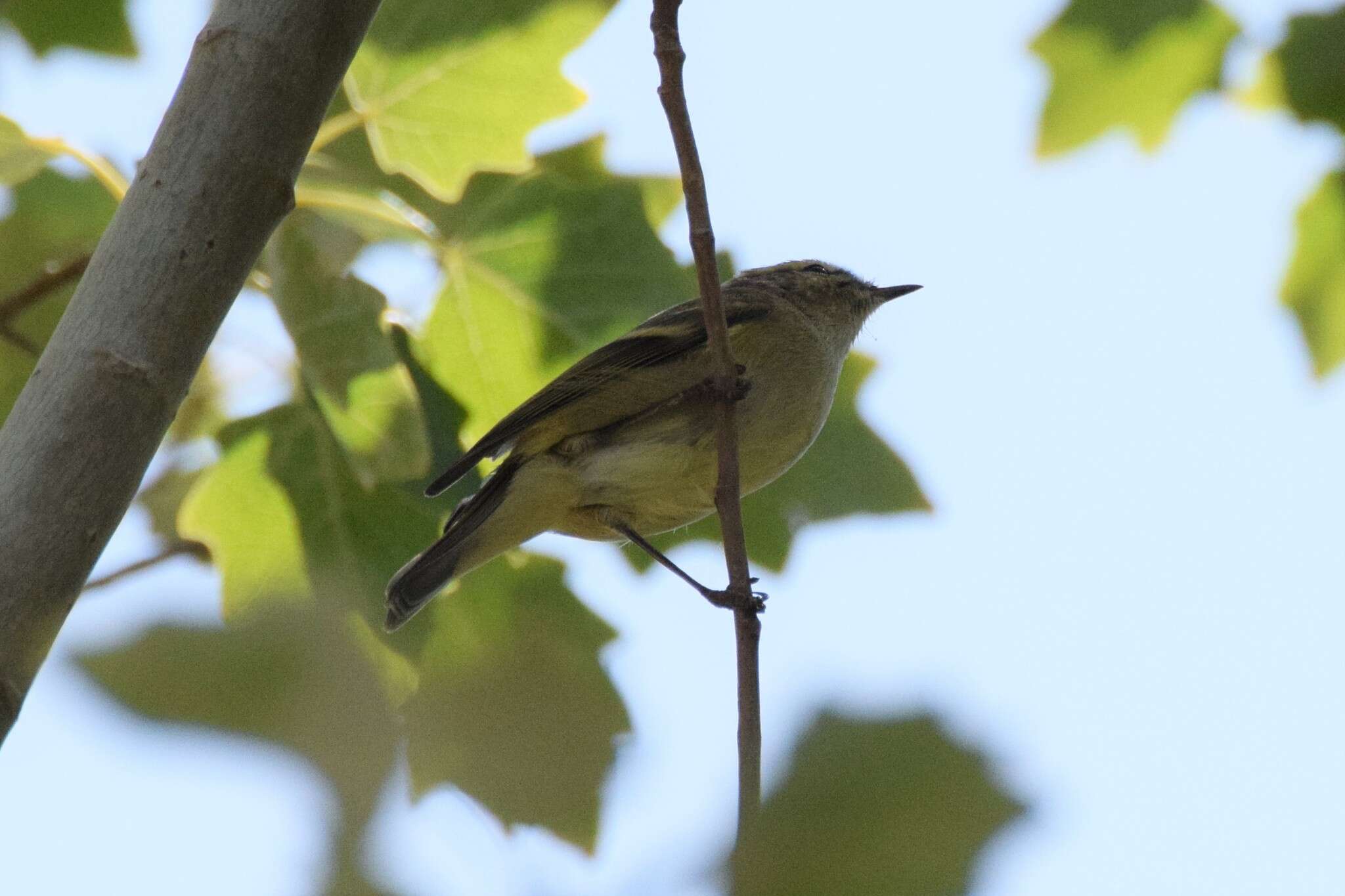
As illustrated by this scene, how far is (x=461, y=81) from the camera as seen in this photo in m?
3.12

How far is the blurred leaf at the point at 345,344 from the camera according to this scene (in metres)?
2.90

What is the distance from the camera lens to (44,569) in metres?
1.61

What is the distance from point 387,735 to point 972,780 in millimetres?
323

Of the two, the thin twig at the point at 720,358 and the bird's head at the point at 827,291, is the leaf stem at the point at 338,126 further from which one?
the bird's head at the point at 827,291

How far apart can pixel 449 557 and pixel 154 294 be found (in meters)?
1.66

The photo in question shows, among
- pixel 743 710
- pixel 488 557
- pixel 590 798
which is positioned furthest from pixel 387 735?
pixel 488 557

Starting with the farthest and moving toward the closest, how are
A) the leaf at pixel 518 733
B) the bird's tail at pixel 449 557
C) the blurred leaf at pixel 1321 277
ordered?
the blurred leaf at pixel 1321 277, the bird's tail at pixel 449 557, the leaf at pixel 518 733

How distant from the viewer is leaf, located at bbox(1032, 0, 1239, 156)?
3770 mm

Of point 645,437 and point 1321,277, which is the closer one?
point 1321,277

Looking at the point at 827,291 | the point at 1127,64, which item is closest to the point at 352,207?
the point at 1127,64

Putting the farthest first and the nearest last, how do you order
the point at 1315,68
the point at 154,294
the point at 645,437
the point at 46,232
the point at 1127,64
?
1. the point at 645,437
2. the point at 1127,64
3. the point at 1315,68
4. the point at 46,232
5. the point at 154,294

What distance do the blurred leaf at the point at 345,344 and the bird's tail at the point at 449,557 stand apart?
0.78 ft

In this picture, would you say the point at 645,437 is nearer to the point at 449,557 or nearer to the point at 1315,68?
the point at 449,557

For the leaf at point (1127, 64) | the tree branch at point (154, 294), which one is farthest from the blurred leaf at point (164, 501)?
the leaf at point (1127, 64)
